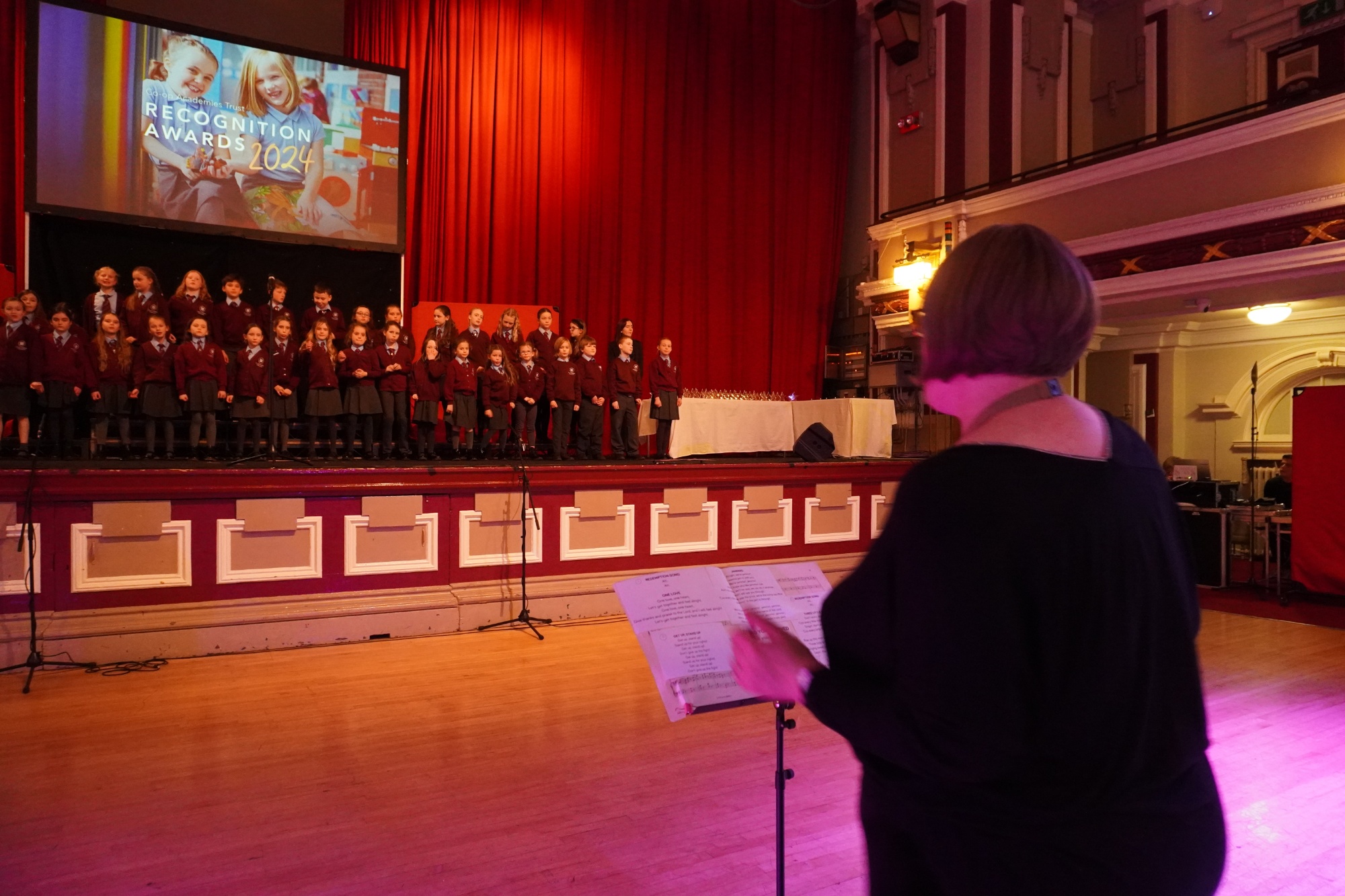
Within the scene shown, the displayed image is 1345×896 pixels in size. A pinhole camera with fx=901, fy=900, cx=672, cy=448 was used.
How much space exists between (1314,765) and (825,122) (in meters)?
9.51

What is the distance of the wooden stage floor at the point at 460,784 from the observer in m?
2.14

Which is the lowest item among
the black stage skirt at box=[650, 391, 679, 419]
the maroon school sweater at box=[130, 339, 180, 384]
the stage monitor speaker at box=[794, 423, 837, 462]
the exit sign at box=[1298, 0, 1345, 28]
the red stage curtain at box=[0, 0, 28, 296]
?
the stage monitor speaker at box=[794, 423, 837, 462]

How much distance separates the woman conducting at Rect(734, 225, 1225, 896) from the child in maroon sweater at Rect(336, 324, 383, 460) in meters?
5.61

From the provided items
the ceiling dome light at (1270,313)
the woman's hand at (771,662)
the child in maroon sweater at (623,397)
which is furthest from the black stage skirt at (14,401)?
the ceiling dome light at (1270,313)

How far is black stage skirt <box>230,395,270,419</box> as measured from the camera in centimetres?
578

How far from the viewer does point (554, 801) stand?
8.43 feet

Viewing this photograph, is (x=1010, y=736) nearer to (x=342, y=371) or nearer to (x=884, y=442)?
(x=342, y=371)

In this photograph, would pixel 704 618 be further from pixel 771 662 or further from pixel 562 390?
pixel 562 390

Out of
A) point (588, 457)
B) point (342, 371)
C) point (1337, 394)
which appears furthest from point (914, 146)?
point (342, 371)

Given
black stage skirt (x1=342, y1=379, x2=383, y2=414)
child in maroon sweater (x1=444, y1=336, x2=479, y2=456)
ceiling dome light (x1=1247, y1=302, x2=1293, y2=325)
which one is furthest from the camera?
ceiling dome light (x1=1247, y1=302, x2=1293, y2=325)

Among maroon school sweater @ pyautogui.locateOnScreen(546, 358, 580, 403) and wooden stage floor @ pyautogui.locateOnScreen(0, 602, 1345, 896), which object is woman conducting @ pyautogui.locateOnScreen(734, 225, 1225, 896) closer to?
wooden stage floor @ pyautogui.locateOnScreen(0, 602, 1345, 896)

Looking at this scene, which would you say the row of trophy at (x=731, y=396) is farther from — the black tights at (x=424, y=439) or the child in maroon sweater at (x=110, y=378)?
the child in maroon sweater at (x=110, y=378)

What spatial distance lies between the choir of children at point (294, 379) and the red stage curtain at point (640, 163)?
97.4 inches

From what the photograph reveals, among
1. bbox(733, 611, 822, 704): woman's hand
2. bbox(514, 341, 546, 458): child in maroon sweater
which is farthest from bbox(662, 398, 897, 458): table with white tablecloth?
bbox(733, 611, 822, 704): woman's hand
